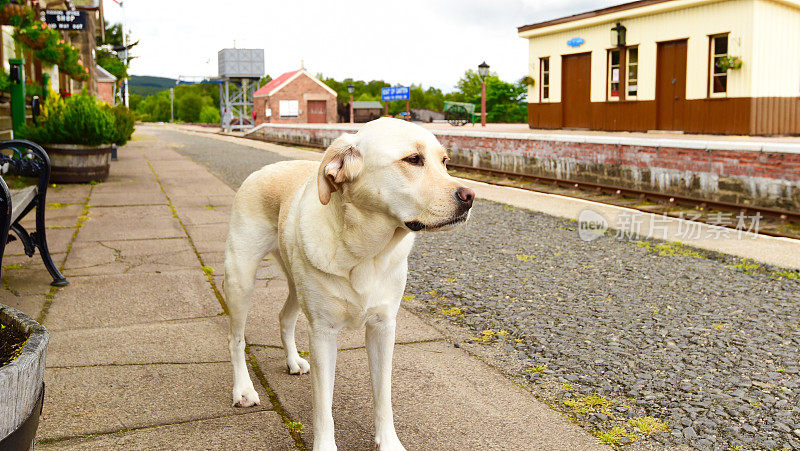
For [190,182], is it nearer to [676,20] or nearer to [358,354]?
[358,354]

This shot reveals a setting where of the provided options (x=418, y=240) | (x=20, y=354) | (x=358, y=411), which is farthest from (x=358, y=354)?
(x=418, y=240)

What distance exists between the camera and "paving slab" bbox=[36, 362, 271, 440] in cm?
328

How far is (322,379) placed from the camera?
283 cm

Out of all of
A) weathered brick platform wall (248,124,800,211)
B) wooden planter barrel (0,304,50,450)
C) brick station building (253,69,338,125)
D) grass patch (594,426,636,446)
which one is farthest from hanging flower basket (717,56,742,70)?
brick station building (253,69,338,125)

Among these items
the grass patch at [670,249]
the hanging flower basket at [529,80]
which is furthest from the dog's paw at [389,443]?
the hanging flower basket at [529,80]

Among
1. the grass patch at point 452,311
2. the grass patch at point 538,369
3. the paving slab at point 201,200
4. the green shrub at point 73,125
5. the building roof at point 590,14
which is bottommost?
the grass patch at point 538,369

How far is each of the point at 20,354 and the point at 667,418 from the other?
2.85 m

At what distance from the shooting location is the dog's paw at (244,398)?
3490 mm

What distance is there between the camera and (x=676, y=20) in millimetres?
22500

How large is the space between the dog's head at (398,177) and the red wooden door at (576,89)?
25.0 m

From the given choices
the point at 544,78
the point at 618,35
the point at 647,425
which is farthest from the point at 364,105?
the point at 647,425

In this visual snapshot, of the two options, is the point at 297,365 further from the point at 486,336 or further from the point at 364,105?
the point at 364,105

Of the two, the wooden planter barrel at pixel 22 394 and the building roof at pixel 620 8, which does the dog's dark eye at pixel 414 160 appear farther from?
the building roof at pixel 620 8

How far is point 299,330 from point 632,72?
73.2ft
